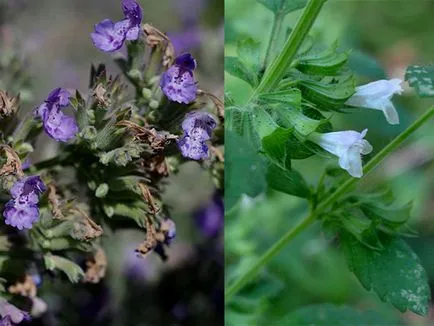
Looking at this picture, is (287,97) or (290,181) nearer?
(287,97)

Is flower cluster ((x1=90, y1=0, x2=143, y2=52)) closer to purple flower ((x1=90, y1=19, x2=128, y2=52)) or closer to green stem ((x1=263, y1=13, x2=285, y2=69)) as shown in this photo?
purple flower ((x1=90, y1=19, x2=128, y2=52))

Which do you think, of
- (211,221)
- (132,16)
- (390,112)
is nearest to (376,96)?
(390,112)

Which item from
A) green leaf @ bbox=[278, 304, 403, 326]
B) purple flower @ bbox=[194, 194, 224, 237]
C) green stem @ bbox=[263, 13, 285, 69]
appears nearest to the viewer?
green stem @ bbox=[263, 13, 285, 69]

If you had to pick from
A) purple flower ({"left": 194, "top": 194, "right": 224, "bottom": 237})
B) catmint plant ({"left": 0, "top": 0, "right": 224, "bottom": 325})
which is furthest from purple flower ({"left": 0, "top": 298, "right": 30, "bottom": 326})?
purple flower ({"left": 194, "top": 194, "right": 224, "bottom": 237})

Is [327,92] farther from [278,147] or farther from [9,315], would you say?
[9,315]

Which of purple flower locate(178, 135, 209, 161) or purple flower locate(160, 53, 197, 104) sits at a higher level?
purple flower locate(160, 53, 197, 104)

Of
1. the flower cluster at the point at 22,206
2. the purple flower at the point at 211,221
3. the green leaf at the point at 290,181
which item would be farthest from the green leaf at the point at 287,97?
the purple flower at the point at 211,221

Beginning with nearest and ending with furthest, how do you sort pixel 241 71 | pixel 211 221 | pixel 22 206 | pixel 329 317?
pixel 22 206
pixel 241 71
pixel 329 317
pixel 211 221
